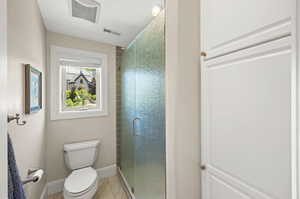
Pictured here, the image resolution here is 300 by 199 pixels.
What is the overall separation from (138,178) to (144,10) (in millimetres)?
1816

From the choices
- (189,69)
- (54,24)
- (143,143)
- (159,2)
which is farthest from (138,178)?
(54,24)

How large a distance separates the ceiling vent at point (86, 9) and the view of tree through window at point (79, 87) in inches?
34.2

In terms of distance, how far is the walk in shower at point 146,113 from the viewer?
3.92 feet

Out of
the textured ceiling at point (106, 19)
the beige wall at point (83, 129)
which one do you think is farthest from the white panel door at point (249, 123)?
→ the beige wall at point (83, 129)

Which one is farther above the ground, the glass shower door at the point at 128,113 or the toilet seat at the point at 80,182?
the glass shower door at the point at 128,113

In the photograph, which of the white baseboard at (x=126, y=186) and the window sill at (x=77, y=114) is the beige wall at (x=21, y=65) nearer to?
the window sill at (x=77, y=114)

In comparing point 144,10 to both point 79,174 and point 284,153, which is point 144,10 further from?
point 79,174

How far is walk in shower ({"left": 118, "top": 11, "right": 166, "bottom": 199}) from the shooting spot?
1.19 metres

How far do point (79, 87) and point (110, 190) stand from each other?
1.62 metres

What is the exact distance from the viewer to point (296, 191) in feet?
1.60

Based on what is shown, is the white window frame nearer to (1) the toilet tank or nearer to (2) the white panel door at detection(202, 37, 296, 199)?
(1) the toilet tank

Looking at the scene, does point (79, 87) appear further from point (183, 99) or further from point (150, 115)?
point (183, 99)

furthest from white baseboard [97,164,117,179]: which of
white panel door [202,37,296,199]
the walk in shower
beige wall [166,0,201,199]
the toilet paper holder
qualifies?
white panel door [202,37,296,199]

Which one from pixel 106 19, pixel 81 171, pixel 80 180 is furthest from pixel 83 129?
pixel 106 19
